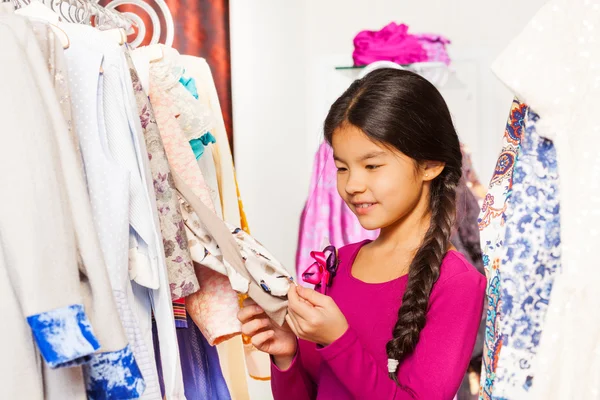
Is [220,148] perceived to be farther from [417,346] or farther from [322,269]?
[417,346]

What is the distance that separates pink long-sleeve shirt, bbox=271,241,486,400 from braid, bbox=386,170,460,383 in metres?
0.02

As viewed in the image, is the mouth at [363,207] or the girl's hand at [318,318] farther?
the mouth at [363,207]

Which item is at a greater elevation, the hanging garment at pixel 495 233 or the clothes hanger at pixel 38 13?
the clothes hanger at pixel 38 13

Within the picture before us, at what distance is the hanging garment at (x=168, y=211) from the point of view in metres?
1.06

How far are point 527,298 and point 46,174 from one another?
544 mm

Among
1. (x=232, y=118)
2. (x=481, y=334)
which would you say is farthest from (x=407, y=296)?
(x=232, y=118)

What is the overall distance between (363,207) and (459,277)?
0.61ft

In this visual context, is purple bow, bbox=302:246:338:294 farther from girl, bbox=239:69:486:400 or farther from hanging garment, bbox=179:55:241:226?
hanging garment, bbox=179:55:241:226

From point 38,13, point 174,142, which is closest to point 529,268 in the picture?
point 174,142

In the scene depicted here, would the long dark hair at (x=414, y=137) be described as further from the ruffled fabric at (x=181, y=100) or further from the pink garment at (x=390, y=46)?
the pink garment at (x=390, y=46)

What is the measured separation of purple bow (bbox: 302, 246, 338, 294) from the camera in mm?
1228

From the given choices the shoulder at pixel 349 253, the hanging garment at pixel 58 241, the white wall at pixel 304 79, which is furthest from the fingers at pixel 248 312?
the white wall at pixel 304 79

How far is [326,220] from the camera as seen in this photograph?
1.92 meters

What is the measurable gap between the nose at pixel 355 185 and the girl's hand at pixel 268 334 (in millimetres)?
245
